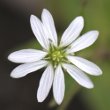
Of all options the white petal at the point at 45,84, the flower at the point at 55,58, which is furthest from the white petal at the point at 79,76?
the white petal at the point at 45,84

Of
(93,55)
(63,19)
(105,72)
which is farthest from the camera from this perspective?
(63,19)

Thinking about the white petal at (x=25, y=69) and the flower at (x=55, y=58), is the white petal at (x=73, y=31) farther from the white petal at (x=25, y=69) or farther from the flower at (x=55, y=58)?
the white petal at (x=25, y=69)

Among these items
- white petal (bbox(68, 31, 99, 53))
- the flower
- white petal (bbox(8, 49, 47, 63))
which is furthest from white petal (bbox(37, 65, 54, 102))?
white petal (bbox(68, 31, 99, 53))

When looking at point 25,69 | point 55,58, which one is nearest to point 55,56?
point 55,58

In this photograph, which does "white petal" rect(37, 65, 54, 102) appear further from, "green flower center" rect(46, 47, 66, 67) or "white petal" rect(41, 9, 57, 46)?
"white petal" rect(41, 9, 57, 46)

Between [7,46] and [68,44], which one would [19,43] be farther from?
[68,44]

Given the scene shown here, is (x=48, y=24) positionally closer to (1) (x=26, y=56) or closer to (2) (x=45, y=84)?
(1) (x=26, y=56)

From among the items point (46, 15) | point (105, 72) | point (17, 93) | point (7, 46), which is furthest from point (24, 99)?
point (46, 15)
